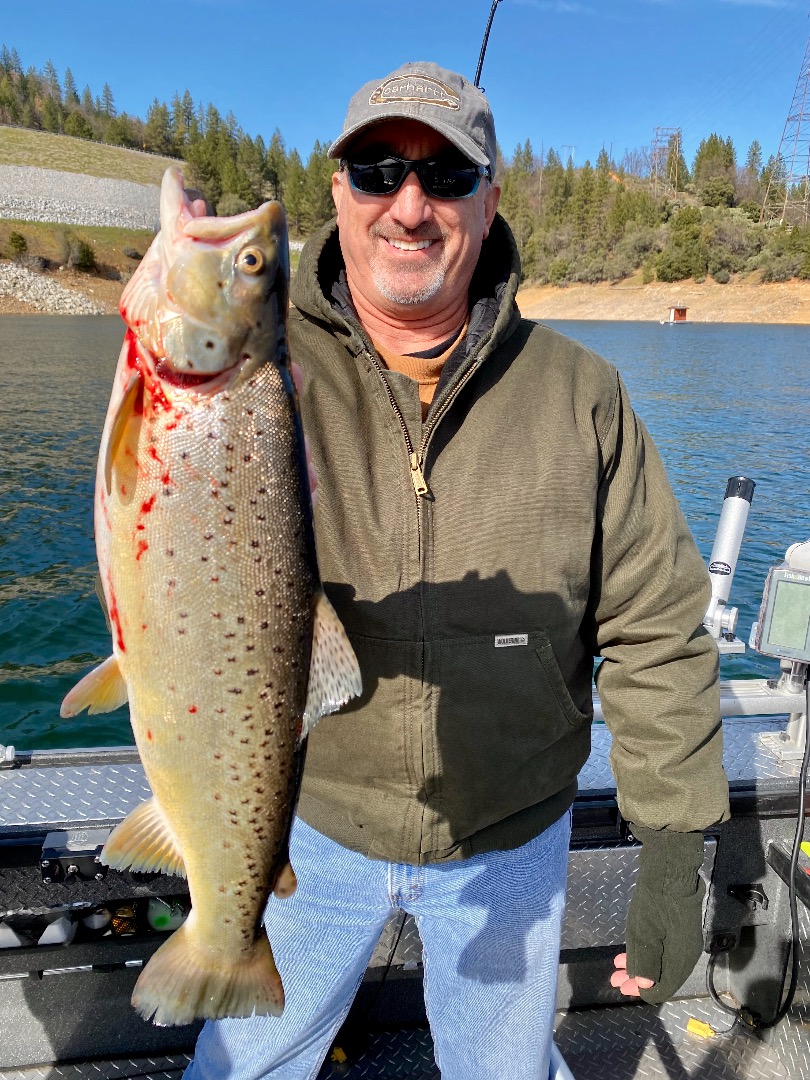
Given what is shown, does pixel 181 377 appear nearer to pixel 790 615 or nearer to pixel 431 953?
pixel 431 953

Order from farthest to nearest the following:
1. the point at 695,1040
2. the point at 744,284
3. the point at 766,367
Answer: the point at 744,284
the point at 766,367
the point at 695,1040

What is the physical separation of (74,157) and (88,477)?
10696cm

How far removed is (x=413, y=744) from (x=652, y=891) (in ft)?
3.46

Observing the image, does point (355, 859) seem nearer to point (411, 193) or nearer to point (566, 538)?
point (566, 538)

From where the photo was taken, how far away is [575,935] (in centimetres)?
345

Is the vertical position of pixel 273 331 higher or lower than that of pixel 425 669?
higher

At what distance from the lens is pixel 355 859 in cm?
248

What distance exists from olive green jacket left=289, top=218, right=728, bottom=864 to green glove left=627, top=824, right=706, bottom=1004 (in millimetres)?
98

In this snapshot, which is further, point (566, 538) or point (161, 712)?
point (566, 538)

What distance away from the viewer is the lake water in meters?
9.41

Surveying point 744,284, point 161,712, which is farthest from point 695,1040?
point 744,284

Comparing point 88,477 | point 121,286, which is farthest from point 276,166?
point 88,477

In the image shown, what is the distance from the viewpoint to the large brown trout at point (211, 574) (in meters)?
1.63

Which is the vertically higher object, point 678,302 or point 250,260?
point 678,302
